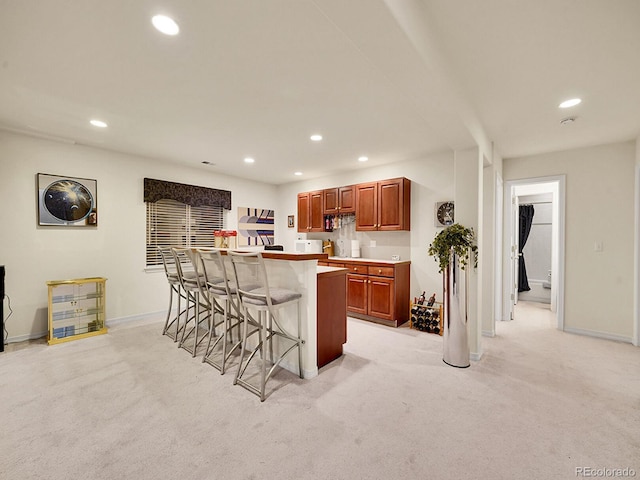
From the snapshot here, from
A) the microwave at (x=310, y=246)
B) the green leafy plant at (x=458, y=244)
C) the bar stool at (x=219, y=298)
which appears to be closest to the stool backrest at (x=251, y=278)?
the bar stool at (x=219, y=298)

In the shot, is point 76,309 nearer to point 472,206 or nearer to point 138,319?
point 138,319

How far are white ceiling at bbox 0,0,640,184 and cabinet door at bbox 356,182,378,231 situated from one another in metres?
1.18

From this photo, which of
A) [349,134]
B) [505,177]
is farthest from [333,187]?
[505,177]

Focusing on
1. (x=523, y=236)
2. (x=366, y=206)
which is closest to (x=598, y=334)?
(x=523, y=236)

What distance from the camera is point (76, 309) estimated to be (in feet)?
11.8

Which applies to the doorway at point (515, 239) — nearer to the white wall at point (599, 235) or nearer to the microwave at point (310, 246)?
the white wall at point (599, 235)

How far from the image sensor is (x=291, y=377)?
2.54 meters

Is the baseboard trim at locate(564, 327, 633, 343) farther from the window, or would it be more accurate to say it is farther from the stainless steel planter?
the window

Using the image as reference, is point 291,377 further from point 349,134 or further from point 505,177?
point 505,177

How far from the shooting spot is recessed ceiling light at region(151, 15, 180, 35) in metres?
1.63

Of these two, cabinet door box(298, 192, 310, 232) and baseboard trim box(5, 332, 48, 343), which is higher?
cabinet door box(298, 192, 310, 232)

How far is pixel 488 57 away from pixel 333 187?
11.5 ft

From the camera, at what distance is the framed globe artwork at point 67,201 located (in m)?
3.52

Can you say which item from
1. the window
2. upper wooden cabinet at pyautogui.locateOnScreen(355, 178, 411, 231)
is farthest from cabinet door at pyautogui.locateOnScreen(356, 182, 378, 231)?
the window
